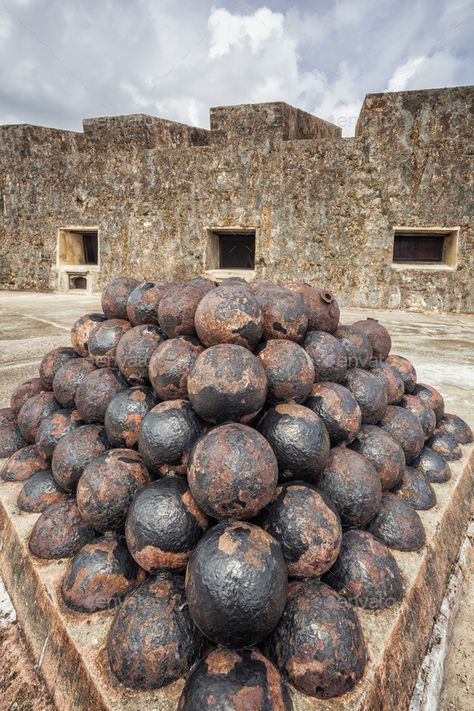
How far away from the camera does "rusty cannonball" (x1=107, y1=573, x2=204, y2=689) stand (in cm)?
106

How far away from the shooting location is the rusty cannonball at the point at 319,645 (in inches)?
40.7

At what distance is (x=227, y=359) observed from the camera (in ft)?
4.57

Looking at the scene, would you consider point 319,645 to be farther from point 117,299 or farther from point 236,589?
point 117,299

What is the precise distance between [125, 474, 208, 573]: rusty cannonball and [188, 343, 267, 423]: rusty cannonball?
279mm

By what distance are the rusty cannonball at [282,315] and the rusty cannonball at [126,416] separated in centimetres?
54

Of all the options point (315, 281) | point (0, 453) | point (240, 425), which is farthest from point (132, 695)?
point (315, 281)

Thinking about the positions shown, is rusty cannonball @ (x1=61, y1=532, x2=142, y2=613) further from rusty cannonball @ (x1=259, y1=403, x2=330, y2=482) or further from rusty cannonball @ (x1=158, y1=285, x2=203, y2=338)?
rusty cannonball @ (x1=158, y1=285, x2=203, y2=338)

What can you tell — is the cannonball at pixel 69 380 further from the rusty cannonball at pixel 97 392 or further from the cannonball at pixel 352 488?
the cannonball at pixel 352 488

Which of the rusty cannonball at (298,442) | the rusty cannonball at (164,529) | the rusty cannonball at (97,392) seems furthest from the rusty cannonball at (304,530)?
the rusty cannonball at (97,392)

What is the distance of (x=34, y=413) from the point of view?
2.07 meters

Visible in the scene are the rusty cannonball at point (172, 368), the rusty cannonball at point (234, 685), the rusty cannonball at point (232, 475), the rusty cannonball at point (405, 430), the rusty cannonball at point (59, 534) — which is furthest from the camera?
the rusty cannonball at point (405, 430)

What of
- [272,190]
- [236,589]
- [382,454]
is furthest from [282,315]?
[272,190]

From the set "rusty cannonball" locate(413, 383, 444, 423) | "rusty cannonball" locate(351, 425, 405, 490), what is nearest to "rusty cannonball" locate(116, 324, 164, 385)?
"rusty cannonball" locate(351, 425, 405, 490)

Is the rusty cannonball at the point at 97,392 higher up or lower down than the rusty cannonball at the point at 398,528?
higher up
